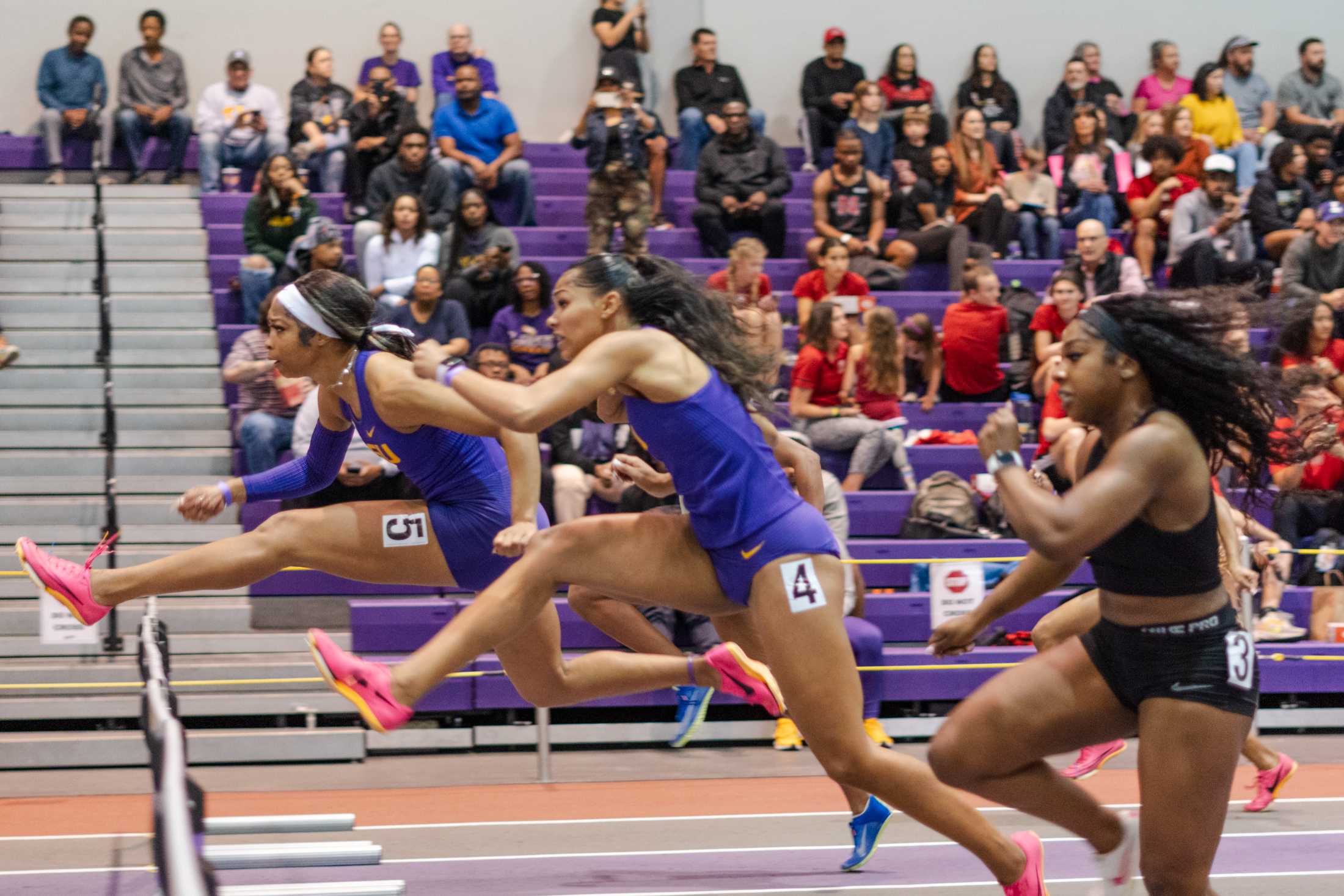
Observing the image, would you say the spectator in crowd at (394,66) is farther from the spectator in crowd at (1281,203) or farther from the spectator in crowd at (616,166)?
the spectator in crowd at (1281,203)

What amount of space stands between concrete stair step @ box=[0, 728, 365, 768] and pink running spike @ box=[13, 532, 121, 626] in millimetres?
2916

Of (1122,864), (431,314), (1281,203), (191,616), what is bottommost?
(191,616)

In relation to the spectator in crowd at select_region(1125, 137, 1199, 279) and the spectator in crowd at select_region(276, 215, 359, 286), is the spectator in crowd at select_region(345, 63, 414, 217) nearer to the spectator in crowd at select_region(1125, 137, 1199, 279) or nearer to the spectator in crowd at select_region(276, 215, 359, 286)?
the spectator in crowd at select_region(276, 215, 359, 286)

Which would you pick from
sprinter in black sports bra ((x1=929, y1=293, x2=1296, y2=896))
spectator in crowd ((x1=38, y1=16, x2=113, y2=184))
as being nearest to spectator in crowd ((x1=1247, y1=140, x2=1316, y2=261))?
sprinter in black sports bra ((x1=929, y1=293, x2=1296, y2=896))

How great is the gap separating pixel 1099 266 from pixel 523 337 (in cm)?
465

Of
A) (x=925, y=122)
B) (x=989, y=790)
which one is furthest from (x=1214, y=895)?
(x=925, y=122)

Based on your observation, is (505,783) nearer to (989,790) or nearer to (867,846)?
(867,846)

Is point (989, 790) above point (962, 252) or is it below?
below

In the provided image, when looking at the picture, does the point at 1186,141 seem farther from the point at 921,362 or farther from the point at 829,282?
the point at 829,282

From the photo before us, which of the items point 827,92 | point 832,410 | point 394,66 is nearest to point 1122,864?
point 832,410

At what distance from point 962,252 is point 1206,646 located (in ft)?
29.5

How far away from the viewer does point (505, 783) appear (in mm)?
7699

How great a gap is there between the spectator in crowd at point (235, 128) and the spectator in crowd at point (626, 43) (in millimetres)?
3060

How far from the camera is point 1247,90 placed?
15359 mm
